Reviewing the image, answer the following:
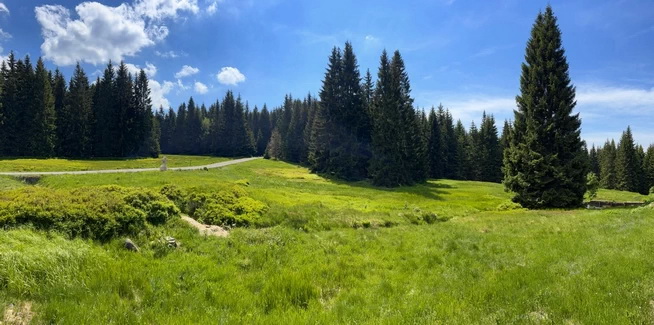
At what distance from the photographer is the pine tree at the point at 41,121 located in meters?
67.4

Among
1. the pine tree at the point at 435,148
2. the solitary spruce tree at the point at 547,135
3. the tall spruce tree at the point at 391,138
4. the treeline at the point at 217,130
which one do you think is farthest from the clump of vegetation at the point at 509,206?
the treeline at the point at 217,130

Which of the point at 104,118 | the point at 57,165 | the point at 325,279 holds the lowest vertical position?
the point at 325,279

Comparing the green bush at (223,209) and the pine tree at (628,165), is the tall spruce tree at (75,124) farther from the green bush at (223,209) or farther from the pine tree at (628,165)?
the pine tree at (628,165)

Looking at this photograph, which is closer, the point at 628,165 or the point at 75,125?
the point at 75,125

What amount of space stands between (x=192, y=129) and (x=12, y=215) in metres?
144

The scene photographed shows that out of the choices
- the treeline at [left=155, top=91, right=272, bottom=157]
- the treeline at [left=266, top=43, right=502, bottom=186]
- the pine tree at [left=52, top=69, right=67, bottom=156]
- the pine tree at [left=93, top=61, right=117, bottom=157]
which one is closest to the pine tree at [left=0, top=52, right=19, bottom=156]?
the pine tree at [left=52, top=69, right=67, bottom=156]

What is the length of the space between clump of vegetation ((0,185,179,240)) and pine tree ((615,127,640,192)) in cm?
11189

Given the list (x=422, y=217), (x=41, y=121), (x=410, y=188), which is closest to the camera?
(x=422, y=217)

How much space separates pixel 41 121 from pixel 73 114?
10211 mm

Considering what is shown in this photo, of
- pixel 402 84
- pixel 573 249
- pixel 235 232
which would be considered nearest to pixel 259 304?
pixel 235 232

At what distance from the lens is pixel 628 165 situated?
90375 millimetres

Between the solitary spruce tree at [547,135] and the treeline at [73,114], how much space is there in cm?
8193

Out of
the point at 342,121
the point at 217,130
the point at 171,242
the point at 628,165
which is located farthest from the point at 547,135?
the point at 217,130

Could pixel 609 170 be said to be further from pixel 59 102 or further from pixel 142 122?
pixel 59 102
